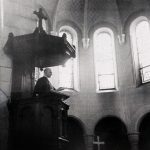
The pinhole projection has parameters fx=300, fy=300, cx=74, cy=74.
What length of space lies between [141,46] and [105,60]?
5.16 feet

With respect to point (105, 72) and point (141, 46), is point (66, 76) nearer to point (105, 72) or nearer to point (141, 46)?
point (105, 72)

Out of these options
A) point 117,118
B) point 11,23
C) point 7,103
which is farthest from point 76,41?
point 7,103

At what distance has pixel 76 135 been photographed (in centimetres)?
1144

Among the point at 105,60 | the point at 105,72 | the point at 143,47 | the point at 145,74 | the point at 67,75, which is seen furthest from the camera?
the point at 105,60

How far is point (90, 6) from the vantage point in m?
12.8

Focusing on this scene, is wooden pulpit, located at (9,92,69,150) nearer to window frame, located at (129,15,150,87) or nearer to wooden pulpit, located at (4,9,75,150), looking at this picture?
wooden pulpit, located at (4,9,75,150)


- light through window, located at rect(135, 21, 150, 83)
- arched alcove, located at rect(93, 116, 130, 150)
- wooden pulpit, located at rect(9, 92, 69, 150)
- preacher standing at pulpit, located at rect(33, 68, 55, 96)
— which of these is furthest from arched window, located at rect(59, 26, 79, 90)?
wooden pulpit, located at rect(9, 92, 69, 150)

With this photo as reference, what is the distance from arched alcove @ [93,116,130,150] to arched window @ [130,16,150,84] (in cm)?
181

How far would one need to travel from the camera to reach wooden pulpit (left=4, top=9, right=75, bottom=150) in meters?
4.57

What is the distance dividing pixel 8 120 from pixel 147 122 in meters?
7.31

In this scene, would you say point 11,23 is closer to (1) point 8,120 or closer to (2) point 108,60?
(1) point 8,120

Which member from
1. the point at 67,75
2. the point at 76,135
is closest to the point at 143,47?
the point at 67,75

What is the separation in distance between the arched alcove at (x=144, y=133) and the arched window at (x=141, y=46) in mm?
1446

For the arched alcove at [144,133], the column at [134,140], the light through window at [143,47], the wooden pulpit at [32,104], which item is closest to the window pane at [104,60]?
the light through window at [143,47]
